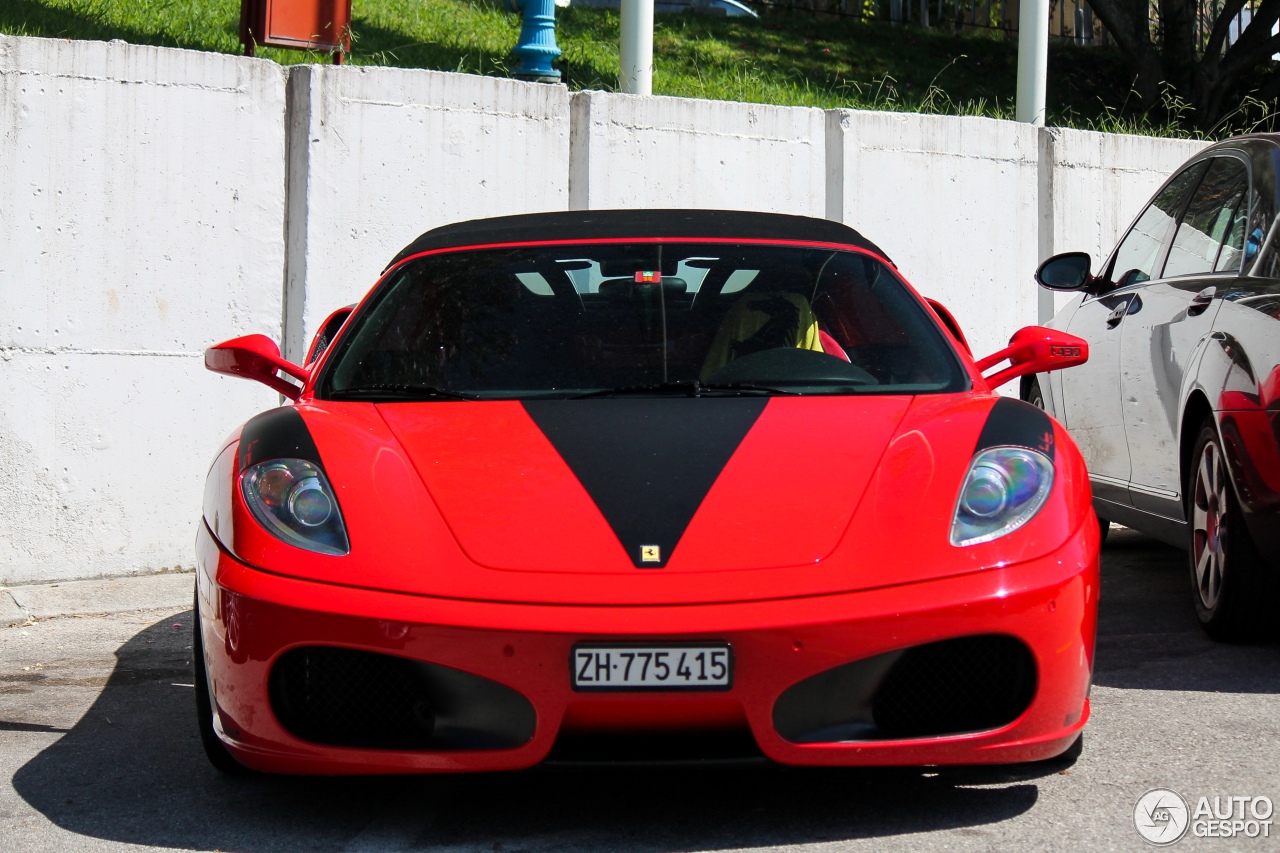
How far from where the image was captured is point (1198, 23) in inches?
744

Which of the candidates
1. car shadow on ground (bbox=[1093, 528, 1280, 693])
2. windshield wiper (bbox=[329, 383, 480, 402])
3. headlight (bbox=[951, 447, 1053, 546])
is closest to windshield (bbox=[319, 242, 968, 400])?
windshield wiper (bbox=[329, 383, 480, 402])

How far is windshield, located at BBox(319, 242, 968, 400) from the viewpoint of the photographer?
412 centimetres

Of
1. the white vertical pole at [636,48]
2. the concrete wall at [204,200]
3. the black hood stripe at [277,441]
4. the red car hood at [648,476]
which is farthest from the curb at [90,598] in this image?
the white vertical pole at [636,48]

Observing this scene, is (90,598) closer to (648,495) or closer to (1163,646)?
(648,495)

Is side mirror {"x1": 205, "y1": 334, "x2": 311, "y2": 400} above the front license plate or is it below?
above

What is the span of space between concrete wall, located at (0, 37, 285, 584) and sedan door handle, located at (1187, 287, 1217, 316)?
3882mm

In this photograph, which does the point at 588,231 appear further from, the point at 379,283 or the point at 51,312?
the point at 51,312

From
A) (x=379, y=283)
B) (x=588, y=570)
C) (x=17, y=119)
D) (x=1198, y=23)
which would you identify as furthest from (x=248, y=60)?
(x=1198, y=23)

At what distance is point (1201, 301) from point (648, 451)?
8.47 feet

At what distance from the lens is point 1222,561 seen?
16.8ft

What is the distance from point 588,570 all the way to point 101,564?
4063 millimetres

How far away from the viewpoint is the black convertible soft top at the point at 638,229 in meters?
4.64

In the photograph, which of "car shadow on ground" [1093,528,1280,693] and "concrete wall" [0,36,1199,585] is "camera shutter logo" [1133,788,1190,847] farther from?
"concrete wall" [0,36,1199,585]

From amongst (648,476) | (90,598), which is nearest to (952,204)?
(90,598)
